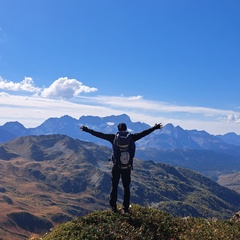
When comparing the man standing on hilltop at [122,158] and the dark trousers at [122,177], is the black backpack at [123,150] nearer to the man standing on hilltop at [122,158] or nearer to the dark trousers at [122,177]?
the man standing on hilltop at [122,158]

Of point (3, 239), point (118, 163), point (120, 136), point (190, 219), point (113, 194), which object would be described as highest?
point (120, 136)

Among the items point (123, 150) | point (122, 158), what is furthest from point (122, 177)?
point (123, 150)

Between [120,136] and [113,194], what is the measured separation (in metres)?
3.26

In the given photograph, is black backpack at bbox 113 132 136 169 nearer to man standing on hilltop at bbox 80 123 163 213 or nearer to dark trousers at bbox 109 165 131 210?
man standing on hilltop at bbox 80 123 163 213

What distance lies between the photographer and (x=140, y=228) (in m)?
14.8

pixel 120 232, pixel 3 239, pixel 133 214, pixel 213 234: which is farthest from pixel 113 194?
pixel 3 239

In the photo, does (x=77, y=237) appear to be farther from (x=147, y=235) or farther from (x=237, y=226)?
(x=237, y=226)

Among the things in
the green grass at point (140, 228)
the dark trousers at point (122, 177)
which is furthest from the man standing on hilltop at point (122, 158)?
the green grass at point (140, 228)

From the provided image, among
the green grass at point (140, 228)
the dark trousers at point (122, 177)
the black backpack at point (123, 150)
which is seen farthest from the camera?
the dark trousers at point (122, 177)

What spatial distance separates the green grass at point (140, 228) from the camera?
1364cm

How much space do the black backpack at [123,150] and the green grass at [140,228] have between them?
2.75m

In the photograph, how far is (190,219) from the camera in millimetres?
18531

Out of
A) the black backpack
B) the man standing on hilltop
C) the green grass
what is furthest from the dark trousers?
the green grass

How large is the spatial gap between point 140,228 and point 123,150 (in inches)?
157
